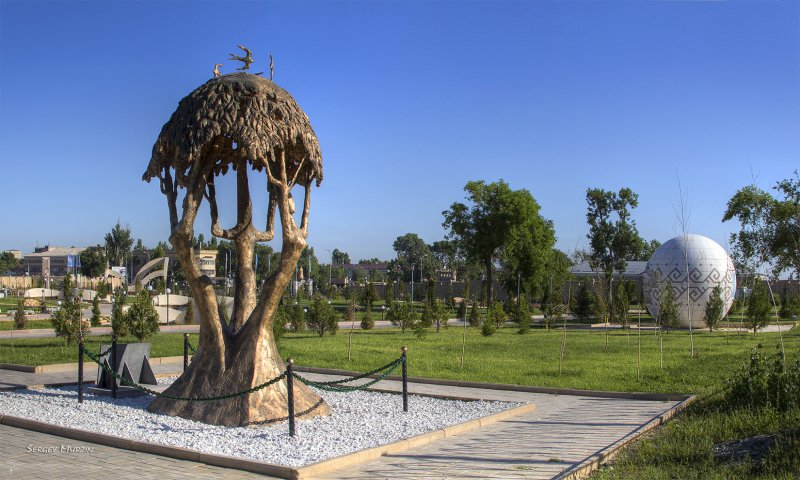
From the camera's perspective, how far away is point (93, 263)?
267 feet

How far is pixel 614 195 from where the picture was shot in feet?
202

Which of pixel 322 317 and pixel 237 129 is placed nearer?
pixel 237 129

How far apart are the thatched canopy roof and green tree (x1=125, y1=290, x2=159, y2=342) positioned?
1154 centimetres

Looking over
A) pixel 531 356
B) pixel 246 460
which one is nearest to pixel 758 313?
pixel 531 356

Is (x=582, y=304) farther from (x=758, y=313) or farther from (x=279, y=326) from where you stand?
(x=279, y=326)

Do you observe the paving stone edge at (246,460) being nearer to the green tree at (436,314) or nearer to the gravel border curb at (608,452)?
the gravel border curb at (608,452)

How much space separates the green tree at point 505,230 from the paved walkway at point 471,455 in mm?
38158

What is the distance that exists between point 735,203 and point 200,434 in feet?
160

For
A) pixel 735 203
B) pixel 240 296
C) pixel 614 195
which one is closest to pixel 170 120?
pixel 240 296

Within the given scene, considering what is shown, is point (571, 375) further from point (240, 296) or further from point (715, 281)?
point (715, 281)

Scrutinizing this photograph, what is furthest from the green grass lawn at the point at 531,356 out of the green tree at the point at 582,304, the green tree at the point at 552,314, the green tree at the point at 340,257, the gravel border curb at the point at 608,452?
the green tree at the point at 340,257

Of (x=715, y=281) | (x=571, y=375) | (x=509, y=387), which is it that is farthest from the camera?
(x=715, y=281)

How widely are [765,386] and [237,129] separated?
8093mm

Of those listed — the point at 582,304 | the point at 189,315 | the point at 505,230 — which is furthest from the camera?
the point at 505,230
